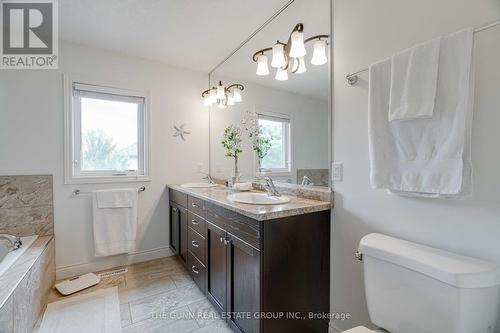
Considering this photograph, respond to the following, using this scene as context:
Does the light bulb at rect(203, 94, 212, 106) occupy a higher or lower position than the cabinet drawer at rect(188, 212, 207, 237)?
higher

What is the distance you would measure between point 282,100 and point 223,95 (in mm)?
884

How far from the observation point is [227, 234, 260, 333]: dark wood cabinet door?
4.24ft

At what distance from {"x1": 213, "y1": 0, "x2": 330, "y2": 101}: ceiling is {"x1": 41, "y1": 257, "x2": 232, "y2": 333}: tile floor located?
71.1 inches

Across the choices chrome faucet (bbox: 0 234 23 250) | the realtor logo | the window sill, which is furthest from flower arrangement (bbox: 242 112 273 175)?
chrome faucet (bbox: 0 234 23 250)

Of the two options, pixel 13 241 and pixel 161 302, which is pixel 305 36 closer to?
pixel 161 302

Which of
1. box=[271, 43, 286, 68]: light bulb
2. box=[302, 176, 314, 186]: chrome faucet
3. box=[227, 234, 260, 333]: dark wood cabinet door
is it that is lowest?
box=[227, 234, 260, 333]: dark wood cabinet door

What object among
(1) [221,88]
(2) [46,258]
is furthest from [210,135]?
(2) [46,258]

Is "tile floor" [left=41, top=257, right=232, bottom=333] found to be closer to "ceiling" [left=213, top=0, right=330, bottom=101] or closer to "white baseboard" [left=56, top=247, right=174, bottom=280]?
"white baseboard" [left=56, top=247, right=174, bottom=280]

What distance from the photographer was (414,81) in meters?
1.03

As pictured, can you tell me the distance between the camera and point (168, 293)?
80.9 inches

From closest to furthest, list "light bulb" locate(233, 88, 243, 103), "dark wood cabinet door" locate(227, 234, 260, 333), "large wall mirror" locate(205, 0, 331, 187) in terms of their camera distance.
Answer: "dark wood cabinet door" locate(227, 234, 260, 333) < "large wall mirror" locate(205, 0, 331, 187) < "light bulb" locate(233, 88, 243, 103)

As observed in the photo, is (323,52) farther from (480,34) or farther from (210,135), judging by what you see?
(210,135)

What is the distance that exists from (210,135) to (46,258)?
Result: 2.01 m

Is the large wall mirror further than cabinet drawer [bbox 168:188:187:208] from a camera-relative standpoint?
No
